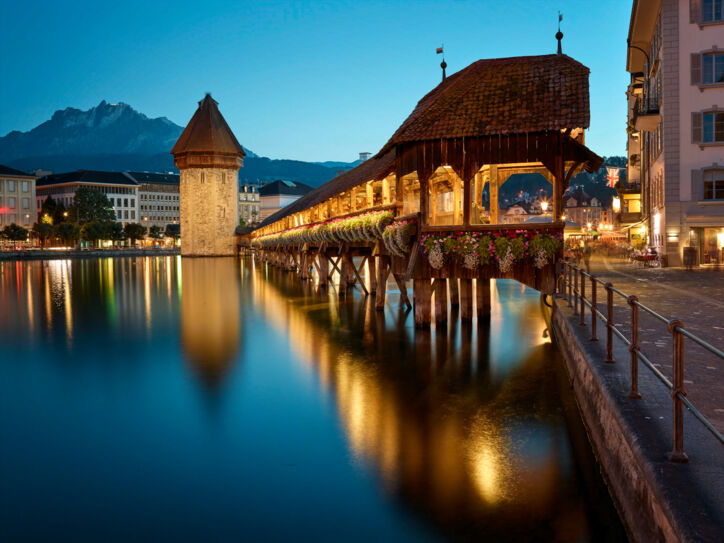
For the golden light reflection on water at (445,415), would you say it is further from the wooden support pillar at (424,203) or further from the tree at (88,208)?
the tree at (88,208)

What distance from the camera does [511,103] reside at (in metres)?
12.4

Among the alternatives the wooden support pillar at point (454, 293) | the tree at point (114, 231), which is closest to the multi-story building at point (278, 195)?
the tree at point (114, 231)

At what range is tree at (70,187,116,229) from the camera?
99875 millimetres

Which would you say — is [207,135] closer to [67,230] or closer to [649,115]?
[67,230]

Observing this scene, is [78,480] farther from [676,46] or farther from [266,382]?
[676,46]

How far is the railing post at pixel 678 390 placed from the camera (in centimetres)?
373

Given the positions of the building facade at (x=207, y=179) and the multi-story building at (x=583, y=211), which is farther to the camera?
the multi-story building at (x=583, y=211)

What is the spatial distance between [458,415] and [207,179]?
74987 millimetres

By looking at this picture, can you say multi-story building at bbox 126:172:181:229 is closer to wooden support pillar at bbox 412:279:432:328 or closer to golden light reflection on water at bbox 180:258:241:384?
golden light reflection on water at bbox 180:258:241:384

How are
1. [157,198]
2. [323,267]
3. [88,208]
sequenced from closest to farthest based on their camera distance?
1. [323,267]
2. [88,208]
3. [157,198]

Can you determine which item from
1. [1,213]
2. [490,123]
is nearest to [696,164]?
[490,123]

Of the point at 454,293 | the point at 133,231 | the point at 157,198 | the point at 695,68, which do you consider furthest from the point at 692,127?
the point at 157,198

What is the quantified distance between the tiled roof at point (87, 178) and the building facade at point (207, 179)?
58.3 metres

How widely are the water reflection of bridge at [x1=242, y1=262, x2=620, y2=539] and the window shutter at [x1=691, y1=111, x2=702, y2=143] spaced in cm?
1555
